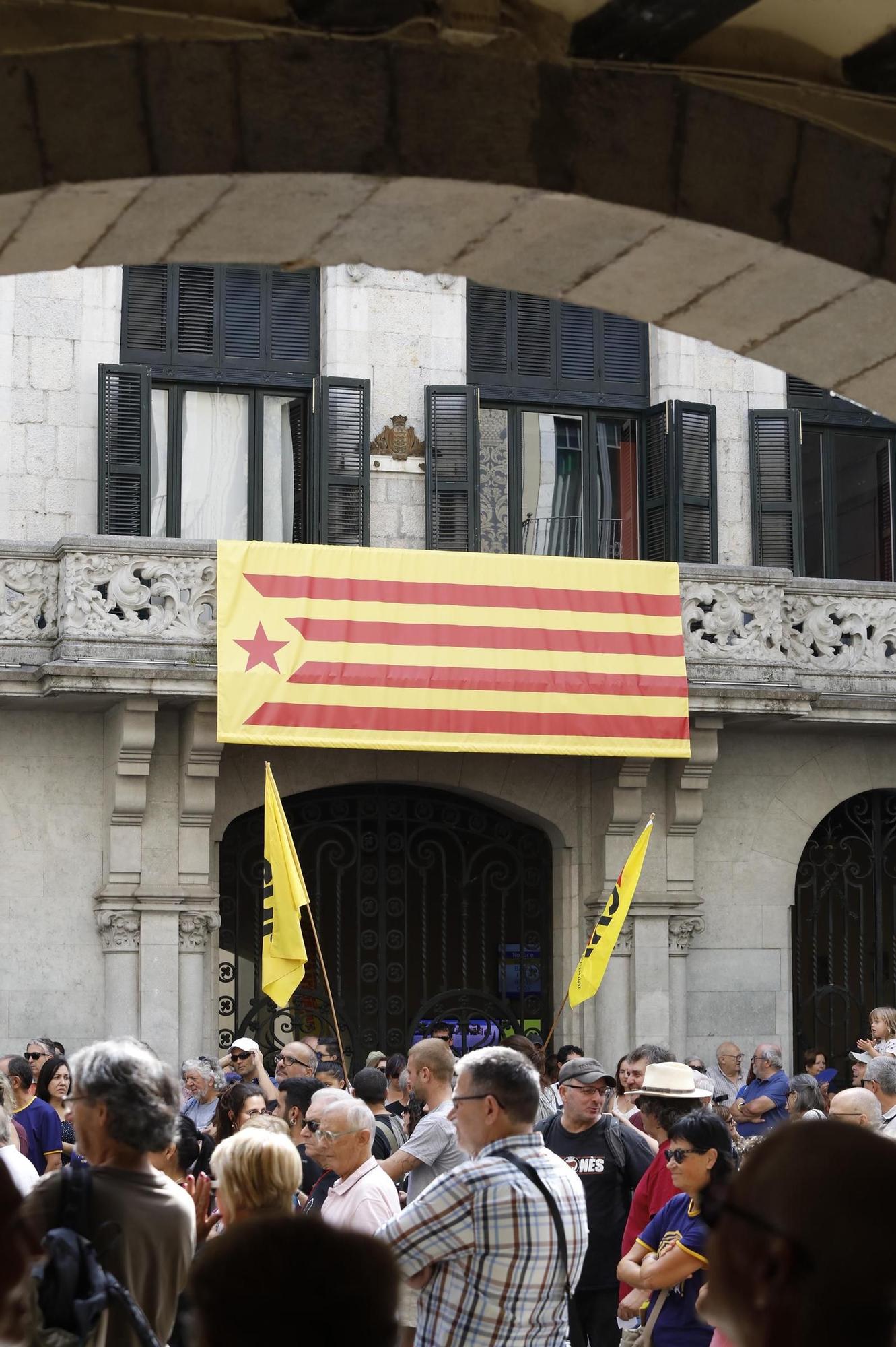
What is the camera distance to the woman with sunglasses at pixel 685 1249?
6461 millimetres

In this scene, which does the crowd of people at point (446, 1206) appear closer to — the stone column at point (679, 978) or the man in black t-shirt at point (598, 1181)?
the man in black t-shirt at point (598, 1181)

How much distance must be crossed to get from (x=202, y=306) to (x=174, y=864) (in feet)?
17.3

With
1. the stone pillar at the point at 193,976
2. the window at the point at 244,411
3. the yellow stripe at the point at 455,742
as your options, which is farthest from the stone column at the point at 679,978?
the window at the point at 244,411

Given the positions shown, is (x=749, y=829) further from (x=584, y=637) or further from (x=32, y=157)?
(x=32, y=157)

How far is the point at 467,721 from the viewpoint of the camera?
16.4m

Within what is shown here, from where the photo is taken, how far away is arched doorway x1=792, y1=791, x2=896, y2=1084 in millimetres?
19109

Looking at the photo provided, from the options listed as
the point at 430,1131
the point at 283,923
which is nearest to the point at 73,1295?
the point at 430,1131

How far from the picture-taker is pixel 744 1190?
96.3 inches

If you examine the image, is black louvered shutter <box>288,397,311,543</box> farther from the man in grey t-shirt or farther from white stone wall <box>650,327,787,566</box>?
the man in grey t-shirt

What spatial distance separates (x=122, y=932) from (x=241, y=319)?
584cm

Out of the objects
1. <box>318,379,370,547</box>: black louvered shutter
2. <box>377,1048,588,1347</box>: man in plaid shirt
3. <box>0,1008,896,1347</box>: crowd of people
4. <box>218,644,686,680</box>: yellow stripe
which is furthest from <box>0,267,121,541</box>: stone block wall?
<box>377,1048,588,1347</box>: man in plaid shirt

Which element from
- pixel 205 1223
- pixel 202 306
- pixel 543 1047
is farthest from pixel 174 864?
pixel 205 1223

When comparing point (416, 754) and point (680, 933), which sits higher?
point (416, 754)

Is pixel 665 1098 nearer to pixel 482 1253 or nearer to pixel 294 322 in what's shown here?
pixel 482 1253
